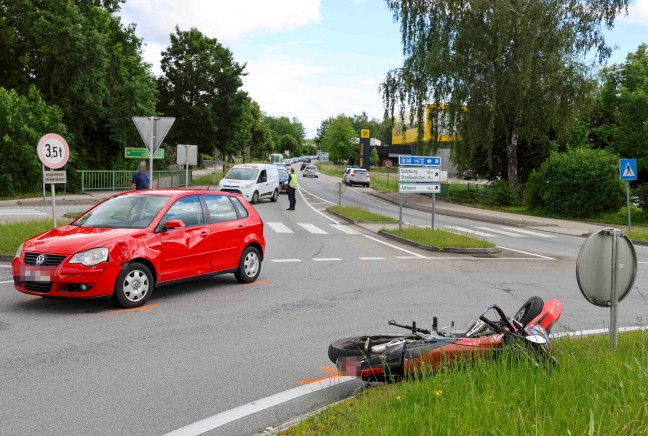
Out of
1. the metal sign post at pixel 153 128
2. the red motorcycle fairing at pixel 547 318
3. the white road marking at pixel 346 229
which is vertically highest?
the metal sign post at pixel 153 128

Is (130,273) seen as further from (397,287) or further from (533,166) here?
(533,166)

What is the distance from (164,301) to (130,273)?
2.75 ft

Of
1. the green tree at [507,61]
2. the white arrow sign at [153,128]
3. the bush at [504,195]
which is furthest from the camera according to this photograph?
the bush at [504,195]

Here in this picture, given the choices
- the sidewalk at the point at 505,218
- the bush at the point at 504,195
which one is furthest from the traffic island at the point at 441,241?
the bush at the point at 504,195

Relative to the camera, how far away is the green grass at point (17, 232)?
1315cm

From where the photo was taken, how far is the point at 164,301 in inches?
349

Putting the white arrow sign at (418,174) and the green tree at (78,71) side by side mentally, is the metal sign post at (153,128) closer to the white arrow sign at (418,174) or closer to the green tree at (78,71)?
the white arrow sign at (418,174)

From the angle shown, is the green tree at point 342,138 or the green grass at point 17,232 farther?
the green tree at point 342,138

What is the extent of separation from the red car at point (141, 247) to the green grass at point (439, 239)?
24.7 ft

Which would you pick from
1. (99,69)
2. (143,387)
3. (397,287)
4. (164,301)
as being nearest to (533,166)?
(99,69)

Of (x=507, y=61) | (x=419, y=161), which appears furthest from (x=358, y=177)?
(x=419, y=161)

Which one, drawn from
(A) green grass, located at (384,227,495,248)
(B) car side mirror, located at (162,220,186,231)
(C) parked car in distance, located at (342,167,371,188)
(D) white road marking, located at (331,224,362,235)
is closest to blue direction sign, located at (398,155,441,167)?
(A) green grass, located at (384,227,495,248)

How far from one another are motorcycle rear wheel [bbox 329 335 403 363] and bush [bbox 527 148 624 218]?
2916 cm

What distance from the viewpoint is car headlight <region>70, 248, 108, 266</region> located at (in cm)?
777
